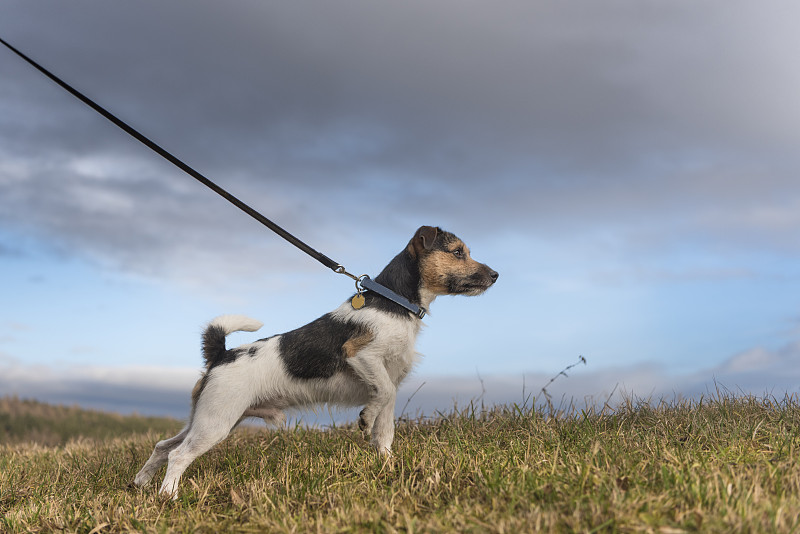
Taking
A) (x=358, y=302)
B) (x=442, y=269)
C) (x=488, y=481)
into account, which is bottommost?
(x=488, y=481)

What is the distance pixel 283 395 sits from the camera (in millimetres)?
6133

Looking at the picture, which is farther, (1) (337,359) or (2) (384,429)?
(2) (384,429)

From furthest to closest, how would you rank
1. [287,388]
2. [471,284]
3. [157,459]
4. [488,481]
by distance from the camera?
[157,459], [471,284], [287,388], [488,481]

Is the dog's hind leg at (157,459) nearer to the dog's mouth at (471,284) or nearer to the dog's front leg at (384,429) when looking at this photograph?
the dog's front leg at (384,429)

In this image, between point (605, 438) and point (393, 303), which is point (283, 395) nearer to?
point (393, 303)

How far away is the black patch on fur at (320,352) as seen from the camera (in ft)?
19.7

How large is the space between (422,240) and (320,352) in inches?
56.3

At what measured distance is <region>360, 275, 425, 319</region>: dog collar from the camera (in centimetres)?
597

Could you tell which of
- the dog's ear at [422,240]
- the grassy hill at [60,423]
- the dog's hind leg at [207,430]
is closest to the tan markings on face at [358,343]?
the dog's ear at [422,240]

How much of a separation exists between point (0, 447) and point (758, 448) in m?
11.4

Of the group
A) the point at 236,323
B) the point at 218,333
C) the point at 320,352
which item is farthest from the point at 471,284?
the point at 218,333

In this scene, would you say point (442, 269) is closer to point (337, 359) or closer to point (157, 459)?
point (337, 359)

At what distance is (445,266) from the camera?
6.17 meters

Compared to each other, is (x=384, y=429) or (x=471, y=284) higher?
(x=471, y=284)
